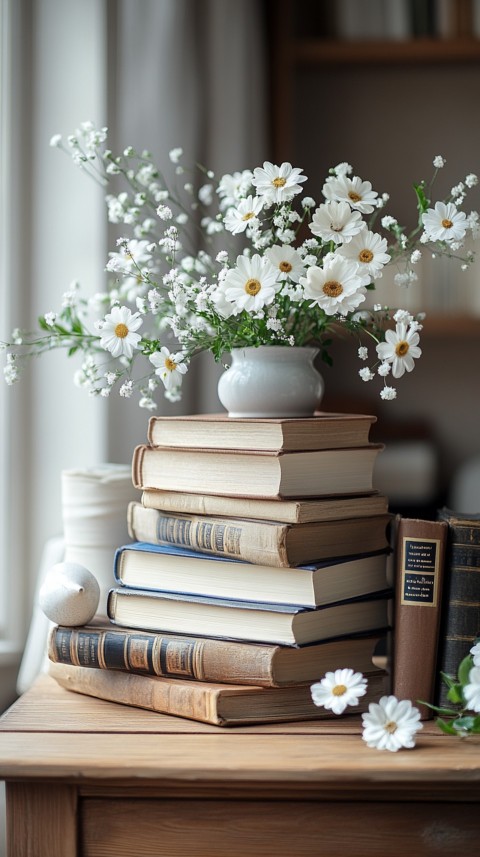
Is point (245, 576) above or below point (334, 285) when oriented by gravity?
below

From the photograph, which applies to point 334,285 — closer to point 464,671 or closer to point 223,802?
point 464,671

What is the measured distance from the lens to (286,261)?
92 centimetres

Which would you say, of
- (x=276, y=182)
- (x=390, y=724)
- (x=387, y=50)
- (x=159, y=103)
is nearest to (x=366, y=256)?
(x=276, y=182)

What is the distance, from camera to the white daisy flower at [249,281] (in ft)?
2.92

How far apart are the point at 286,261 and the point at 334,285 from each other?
2.4 inches

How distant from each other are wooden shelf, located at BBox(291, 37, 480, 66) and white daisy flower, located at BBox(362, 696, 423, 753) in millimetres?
1612

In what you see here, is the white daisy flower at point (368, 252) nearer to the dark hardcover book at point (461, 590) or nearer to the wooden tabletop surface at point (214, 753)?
the dark hardcover book at point (461, 590)

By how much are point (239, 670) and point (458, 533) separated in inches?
10.3

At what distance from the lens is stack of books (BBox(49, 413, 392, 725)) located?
89cm

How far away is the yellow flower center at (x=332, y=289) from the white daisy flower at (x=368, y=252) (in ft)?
0.11

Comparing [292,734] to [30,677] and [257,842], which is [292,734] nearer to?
[257,842]

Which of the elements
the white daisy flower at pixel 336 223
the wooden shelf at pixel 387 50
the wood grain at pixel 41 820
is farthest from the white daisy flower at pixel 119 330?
the wooden shelf at pixel 387 50

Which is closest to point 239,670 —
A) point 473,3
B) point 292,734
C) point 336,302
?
point 292,734

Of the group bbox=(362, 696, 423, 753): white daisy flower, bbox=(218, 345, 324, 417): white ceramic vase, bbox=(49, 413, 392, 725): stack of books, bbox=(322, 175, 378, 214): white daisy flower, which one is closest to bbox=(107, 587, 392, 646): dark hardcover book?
bbox=(49, 413, 392, 725): stack of books
